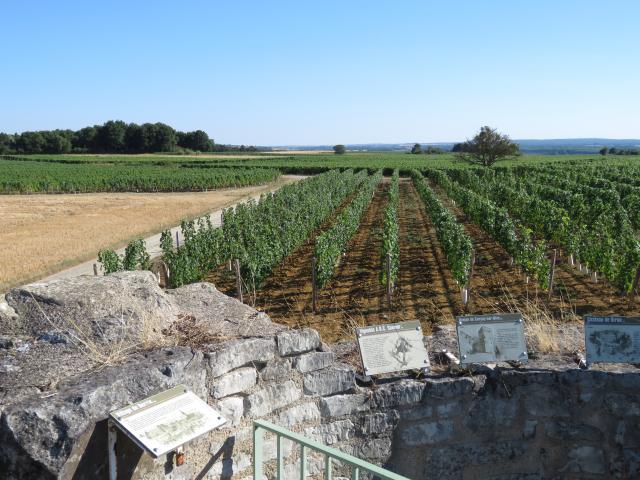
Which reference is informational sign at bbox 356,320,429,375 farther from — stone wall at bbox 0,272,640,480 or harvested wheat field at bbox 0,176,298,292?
harvested wheat field at bbox 0,176,298,292

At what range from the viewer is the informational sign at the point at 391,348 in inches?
173

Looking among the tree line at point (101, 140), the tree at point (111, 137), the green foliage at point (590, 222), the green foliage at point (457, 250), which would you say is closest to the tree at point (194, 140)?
the tree line at point (101, 140)

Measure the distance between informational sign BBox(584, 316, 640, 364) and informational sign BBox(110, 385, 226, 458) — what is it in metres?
3.09

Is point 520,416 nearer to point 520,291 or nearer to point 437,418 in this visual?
point 437,418

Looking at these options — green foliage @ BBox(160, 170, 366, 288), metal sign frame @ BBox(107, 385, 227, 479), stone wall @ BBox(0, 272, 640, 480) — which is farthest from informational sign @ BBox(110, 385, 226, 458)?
green foliage @ BBox(160, 170, 366, 288)

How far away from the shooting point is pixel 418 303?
13.0 metres

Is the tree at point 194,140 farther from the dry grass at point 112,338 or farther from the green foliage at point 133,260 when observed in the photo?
the dry grass at point 112,338

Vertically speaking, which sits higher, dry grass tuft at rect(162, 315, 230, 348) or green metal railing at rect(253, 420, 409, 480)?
dry grass tuft at rect(162, 315, 230, 348)

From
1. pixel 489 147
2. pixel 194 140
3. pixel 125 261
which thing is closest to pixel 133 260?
pixel 125 261

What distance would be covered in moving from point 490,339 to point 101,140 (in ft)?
408

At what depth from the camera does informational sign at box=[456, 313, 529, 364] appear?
4551 mm

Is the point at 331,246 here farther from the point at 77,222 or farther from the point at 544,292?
the point at 77,222

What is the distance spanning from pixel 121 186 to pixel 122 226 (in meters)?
23.6

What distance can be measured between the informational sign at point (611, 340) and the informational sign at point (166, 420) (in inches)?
122
